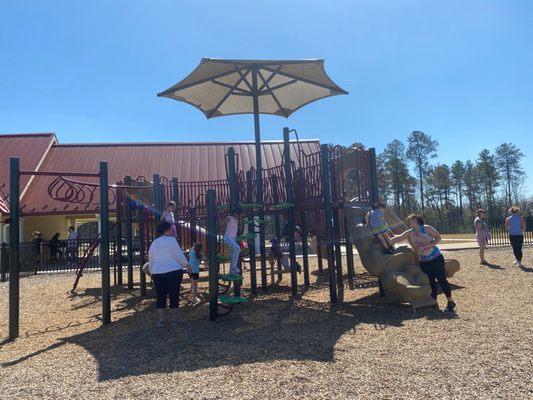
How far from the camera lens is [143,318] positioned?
746cm

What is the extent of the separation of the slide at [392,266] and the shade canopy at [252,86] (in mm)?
A: 2783

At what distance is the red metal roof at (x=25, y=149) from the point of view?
23.8 m

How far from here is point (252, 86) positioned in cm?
948

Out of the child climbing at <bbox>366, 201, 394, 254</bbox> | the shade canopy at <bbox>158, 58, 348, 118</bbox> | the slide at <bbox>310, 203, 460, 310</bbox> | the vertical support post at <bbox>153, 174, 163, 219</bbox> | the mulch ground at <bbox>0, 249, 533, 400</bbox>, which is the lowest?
the mulch ground at <bbox>0, 249, 533, 400</bbox>

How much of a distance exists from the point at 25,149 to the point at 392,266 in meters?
24.2

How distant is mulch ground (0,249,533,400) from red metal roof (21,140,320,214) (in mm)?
16347

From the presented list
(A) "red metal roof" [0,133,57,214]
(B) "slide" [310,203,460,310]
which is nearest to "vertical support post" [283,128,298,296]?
(B) "slide" [310,203,460,310]

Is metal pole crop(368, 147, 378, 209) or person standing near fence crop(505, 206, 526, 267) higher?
metal pole crop(368, 147, 378, 209)

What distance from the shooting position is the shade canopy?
8.44m

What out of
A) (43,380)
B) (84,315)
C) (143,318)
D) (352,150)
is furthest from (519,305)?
(84,315)

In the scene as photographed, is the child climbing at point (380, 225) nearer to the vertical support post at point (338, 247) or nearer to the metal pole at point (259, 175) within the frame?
the vertical support post at point (338, 247)

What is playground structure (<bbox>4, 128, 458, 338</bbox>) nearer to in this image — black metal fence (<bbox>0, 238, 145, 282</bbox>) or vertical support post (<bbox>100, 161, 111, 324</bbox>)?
vertical support post (<bbox>100, 161, 111, 324</bbox>)

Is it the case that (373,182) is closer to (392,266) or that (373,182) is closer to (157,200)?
(392,266)

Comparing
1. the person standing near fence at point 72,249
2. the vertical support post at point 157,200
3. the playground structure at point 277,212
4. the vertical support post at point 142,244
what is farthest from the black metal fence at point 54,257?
the vertical support post at point 157,200
